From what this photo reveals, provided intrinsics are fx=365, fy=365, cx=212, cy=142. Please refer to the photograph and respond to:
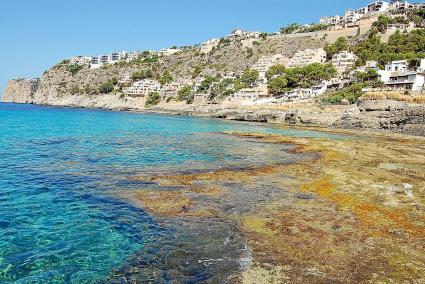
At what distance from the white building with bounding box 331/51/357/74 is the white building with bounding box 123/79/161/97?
59.5 metres

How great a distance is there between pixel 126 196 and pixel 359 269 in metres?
8.51

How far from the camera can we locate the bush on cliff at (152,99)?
121000 millimetres

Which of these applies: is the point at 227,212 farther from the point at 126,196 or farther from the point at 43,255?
the point at 43,255

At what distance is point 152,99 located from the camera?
400ft

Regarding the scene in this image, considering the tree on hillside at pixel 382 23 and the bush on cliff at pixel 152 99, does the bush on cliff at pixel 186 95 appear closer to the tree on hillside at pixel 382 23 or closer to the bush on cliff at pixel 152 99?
the bush on cliff at pixel 152 99

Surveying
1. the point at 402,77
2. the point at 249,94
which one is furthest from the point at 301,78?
the point at 402,77

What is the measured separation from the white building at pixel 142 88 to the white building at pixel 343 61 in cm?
5953

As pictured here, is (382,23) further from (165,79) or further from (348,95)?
(165,79)

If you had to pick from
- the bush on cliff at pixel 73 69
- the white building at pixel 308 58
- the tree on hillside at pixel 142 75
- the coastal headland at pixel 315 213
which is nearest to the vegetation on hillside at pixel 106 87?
the tree on hillside at pixel 142 75

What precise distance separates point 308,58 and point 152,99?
52.1 metres

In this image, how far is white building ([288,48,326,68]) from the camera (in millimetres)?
113750

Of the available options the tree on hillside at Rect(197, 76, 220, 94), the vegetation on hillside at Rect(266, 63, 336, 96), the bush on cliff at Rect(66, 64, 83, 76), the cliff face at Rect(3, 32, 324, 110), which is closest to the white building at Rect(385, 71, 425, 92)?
the vegetation on hillside at Rect(266, 63, 336, 96)

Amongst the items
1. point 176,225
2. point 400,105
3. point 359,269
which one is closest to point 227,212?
point 176,225

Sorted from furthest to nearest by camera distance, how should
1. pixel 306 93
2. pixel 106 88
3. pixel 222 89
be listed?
1. pixel 106 88
2. pixel 222 89
3. pixel 306 93
